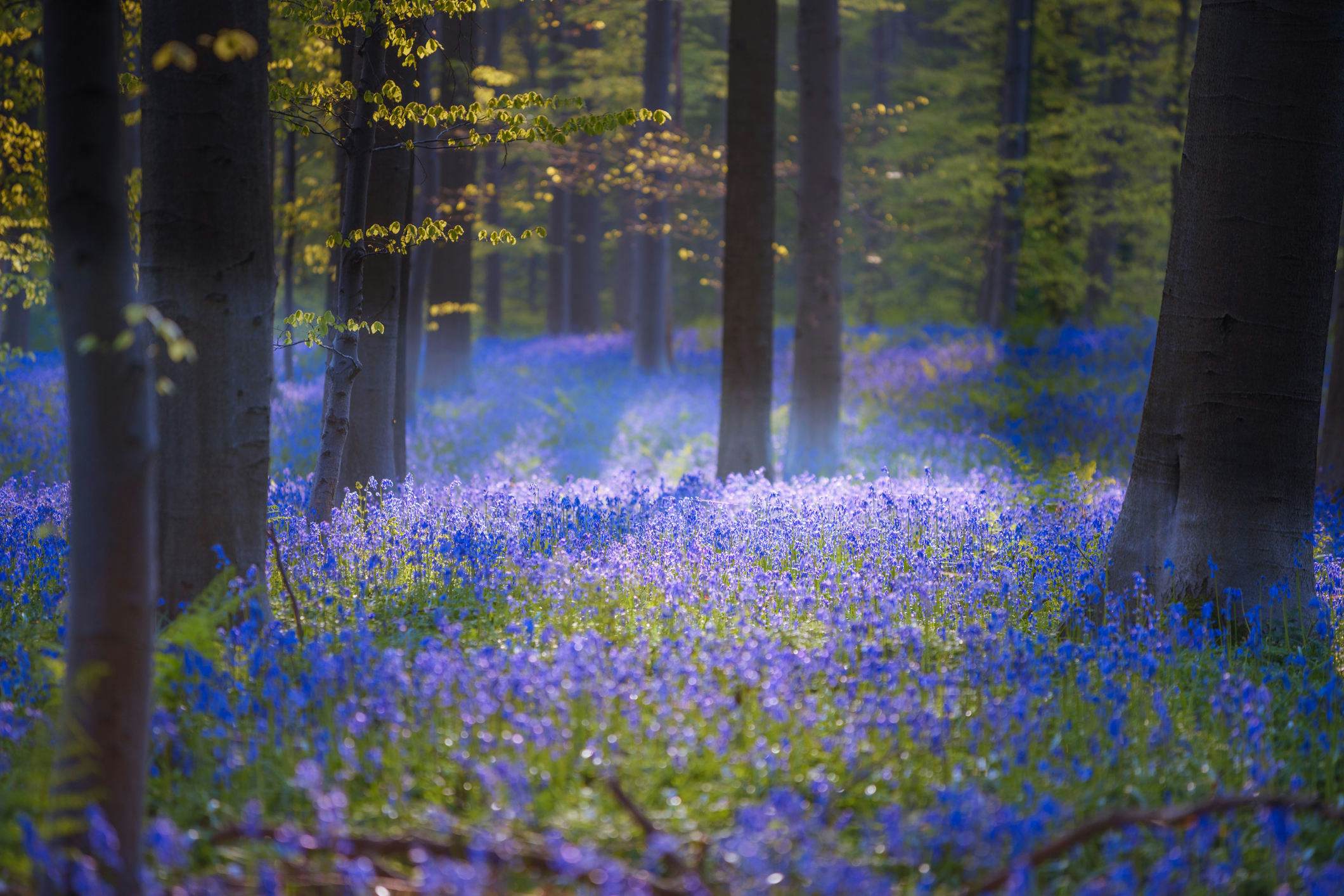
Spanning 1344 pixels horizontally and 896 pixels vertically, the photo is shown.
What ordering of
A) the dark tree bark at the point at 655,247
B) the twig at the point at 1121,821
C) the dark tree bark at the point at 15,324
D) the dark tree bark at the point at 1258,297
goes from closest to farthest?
the twig at the point at 1121,821 → the dark tree bark at the point at 1258,297 → the dark tree bark at the point at 655,247 → the dark tree bark at the point at 15,324

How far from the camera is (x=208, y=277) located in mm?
4391

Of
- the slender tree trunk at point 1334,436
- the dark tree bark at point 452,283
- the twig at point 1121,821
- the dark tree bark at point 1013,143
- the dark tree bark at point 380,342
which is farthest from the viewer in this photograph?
the dark tree bark at point 1013,143

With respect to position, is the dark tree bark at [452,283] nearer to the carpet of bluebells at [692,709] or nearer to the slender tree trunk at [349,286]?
the slender tree trunk at [349,286]

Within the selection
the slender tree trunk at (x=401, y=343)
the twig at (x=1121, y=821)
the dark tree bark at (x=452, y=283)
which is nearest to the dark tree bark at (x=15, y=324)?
the dark tree bark at (x=452, y=283)

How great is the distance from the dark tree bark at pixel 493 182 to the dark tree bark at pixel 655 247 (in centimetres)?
284

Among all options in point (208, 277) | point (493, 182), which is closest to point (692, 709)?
point (208, 277)

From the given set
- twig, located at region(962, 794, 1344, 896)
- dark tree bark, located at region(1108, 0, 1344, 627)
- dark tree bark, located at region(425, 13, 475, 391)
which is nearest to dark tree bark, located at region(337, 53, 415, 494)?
dark tree bark, located at region(425, 13, 475, 391)

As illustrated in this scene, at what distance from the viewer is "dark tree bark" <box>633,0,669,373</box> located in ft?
59.8

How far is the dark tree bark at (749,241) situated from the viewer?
9.64 metres

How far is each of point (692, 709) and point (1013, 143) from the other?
2029 cm

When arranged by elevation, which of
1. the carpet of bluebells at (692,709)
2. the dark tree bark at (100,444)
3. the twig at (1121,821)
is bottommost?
the carpet of bluebells at (692,709)

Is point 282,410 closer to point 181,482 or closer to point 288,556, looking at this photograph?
point 288,556

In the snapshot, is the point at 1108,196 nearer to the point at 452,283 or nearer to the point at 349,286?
the point at 452,283

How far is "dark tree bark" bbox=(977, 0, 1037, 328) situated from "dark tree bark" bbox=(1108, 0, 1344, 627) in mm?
14813
